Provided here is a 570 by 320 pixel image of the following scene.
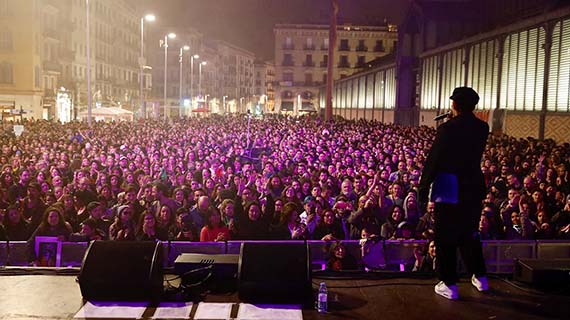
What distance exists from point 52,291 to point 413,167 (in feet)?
35.9

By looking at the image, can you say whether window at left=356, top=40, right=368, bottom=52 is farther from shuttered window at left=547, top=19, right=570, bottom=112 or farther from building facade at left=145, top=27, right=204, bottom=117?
shuttered window at left=547, top=19, right=570, bottom=112

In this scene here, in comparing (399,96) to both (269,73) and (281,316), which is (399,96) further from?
(269,73)

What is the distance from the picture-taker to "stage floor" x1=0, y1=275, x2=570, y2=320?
5402 mm

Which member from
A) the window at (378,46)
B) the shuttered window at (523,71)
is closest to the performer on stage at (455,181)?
the shuttered window at (523,71)

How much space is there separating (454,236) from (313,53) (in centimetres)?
10621

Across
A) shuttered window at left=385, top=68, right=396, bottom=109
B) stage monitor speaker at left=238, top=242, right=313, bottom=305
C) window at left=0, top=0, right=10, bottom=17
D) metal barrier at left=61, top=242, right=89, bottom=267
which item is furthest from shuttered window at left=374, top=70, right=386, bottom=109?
stage monitor speaker at left=238, top=242, right=313, bottom=305

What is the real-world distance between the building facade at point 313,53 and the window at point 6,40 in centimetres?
5875

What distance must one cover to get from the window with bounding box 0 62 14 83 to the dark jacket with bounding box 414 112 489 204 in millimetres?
57503

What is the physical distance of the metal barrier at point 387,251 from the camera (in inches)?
316

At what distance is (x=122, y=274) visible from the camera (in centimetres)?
562

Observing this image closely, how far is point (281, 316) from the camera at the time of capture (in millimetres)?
5348

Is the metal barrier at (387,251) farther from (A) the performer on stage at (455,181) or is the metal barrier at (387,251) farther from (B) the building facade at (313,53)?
(B) the building facade at (313,53)

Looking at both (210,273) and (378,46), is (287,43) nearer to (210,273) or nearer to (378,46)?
(378,46)

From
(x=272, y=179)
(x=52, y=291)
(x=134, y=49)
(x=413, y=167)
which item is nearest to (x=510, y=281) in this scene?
(x=52, y=291)
